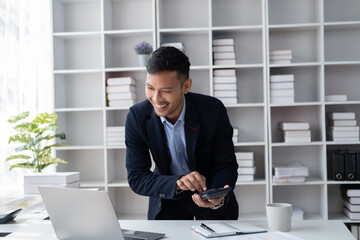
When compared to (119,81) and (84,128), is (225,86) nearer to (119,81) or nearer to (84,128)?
(119,81)

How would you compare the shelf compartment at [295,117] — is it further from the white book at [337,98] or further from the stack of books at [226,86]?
the stack of books at [226,86]

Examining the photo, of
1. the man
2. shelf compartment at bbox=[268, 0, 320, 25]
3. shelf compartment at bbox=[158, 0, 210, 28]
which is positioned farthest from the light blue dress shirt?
shelf compartment at bbox=[268, 0, 320, 25]

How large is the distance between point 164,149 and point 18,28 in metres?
2.11

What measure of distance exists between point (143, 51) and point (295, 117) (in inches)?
59.0

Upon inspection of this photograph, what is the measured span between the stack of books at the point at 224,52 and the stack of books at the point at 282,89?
15.3 inches

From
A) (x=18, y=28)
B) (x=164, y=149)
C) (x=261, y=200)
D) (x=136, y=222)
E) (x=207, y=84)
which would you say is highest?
(x=18, y=28)

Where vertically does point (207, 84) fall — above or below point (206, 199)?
above

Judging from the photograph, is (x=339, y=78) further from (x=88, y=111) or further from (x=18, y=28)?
(x=18, y=28)

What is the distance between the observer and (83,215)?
4.63ft

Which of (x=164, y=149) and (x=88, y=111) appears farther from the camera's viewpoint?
(x=88, y=111)

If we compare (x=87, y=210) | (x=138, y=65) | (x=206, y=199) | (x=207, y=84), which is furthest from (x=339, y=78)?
(x=87, y=210)

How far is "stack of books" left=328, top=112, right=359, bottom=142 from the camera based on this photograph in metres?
3.65

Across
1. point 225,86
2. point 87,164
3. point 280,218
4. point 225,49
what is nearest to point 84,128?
point 87,164

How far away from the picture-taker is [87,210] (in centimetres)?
139
